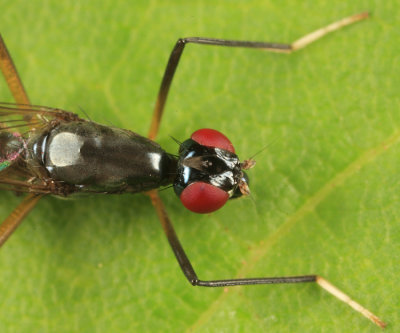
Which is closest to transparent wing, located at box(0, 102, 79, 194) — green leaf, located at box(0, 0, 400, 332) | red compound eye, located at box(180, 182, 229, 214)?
green leaf, located at box(0, 0, 400, 332)

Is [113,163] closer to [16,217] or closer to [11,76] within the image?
[16,217]

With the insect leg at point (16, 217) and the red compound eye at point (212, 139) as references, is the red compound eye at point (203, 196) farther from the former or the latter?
the insect leg at point (16, 217)

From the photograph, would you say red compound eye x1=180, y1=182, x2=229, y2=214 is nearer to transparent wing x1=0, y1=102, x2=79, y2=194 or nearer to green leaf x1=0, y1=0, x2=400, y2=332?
green leaf x1=0, y1=0, x2=400, y2=332

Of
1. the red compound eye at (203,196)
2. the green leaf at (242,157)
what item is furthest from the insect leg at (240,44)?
the red compound eye at (203,196)

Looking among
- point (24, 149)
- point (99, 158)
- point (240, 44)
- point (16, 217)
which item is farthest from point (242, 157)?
point (16, 217)

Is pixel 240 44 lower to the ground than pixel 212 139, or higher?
higher

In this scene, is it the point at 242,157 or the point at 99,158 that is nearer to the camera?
the point at 99,158

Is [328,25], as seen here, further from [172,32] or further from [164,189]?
[164,189]
